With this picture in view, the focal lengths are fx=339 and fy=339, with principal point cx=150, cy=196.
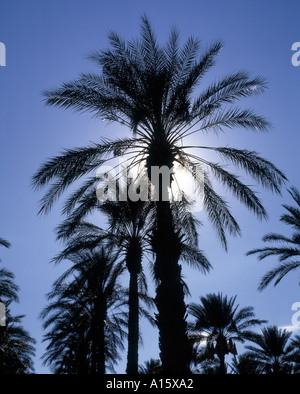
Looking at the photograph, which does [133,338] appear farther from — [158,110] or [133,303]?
[158,110]

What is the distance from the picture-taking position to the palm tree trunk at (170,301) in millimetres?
6828

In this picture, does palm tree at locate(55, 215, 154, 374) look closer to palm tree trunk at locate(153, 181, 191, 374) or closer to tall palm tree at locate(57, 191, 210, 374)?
tall palm tree at locate(57, 191, 210, 374)

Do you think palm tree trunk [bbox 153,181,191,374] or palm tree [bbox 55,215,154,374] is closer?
palm tree trunk [bbox 153,181,191,374]

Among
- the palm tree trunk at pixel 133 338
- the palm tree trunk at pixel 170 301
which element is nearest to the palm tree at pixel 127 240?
the palm tree trunk at pixel 133 338

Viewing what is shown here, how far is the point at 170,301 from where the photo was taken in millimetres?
7336

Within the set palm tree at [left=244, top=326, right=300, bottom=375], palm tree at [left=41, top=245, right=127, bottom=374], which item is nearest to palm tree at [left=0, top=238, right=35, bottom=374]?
palm tree at [left=41, top=245, right=127, bottom=374]

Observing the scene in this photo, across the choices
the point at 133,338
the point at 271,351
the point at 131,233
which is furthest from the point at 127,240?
the point at 271,351

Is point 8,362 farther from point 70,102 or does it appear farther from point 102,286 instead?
point 70,102

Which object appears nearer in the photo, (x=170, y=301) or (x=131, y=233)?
(x=170, y=301)

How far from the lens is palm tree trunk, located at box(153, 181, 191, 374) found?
6.83 m

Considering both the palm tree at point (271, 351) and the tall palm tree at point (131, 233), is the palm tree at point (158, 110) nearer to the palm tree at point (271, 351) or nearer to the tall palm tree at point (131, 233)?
the tall palm tree at point (131, 233)

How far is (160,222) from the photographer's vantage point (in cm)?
852

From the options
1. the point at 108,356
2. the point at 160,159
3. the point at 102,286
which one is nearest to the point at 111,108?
the point at 160,159

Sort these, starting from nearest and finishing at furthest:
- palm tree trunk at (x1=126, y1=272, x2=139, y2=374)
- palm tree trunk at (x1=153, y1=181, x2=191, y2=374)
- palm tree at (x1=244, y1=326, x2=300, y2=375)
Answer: palm tree trunk at (x1=153, y1=181, x2=191, y2=374) → palm tree trunk at (x1=126, y1=272, x2=139, y2=374) → palm tree at (x1=244, y1=326, x2=300, y2=375)
